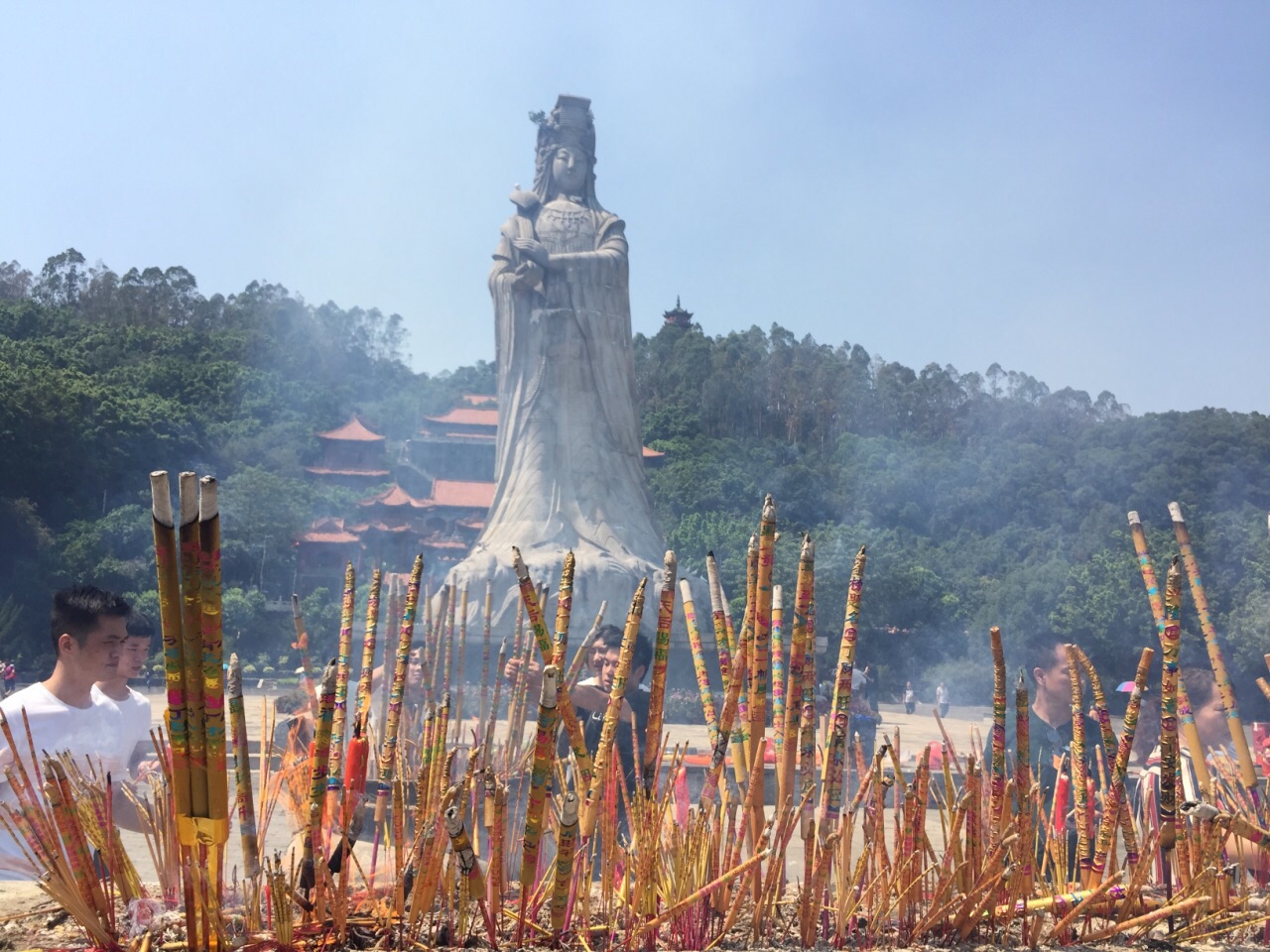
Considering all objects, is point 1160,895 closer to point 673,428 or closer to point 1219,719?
point 1219,719

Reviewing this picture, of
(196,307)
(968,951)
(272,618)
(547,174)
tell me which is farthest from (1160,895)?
(196,307)

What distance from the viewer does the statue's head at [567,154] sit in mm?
10055

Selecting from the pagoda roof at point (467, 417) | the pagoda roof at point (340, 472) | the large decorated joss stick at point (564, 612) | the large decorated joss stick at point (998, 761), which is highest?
the pagoda roof at point (467, 417)

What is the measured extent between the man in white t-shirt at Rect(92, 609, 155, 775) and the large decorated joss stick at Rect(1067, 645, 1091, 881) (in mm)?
1437

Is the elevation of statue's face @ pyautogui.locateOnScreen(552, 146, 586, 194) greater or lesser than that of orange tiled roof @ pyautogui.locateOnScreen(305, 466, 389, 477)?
greater

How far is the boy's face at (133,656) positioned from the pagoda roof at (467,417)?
73.3ft

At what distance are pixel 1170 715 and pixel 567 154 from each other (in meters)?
9.06

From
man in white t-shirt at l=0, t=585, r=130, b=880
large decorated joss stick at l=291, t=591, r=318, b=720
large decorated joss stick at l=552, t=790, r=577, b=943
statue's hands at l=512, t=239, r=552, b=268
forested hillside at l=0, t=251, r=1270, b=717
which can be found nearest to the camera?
large decorated joss stick at l=552, t=790, r=577, b=943

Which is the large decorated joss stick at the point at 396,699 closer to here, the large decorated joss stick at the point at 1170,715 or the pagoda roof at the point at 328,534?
the large decorated joss stick at the point at 1170,715

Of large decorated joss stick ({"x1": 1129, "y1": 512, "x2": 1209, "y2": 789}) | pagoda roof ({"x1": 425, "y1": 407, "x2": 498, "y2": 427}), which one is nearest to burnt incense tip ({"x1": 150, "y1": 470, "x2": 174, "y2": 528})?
large decorated joss stick ({"x1": 1129, "y1": 512, "x2": 1209, "y2": 789})

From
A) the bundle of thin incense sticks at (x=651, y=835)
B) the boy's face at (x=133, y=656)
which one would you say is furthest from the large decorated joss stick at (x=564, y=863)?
the boy's face at (x=133, y=656)

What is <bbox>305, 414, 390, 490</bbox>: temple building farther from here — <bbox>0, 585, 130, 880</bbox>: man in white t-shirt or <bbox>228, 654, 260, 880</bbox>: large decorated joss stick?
<bbox>228, 654, 260, 880</bbox>: large decorated joss stick

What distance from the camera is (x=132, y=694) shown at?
228 centimetres

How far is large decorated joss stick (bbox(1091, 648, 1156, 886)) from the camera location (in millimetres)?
1597
